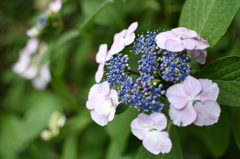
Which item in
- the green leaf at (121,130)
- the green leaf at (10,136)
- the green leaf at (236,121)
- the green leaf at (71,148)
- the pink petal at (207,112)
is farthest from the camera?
the green leaf at (10,136)

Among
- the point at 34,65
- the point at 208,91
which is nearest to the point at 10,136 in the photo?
the point at 34,65

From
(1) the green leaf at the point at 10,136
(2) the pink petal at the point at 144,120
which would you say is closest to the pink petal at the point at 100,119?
(2) the pink petal at the point at 144,120

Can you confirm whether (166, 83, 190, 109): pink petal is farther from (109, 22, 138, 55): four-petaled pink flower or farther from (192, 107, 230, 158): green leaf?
(192, 107, 230, 158): green leaf

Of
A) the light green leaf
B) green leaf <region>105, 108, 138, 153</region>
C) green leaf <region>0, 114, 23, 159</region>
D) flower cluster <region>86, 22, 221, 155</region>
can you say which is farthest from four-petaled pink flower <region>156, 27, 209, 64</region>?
green leaf <region>0, 114, 23, 159</region>

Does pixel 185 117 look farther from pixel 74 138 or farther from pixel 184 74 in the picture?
pixel 74 138

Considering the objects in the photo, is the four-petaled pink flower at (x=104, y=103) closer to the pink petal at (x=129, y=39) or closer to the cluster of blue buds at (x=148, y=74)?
the cluster of blue buds at (x=148, y=74)

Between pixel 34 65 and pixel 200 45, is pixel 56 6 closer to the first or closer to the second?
pixel 34 65

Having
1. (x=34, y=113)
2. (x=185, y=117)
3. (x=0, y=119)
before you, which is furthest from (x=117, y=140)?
(x=0, y=119)
